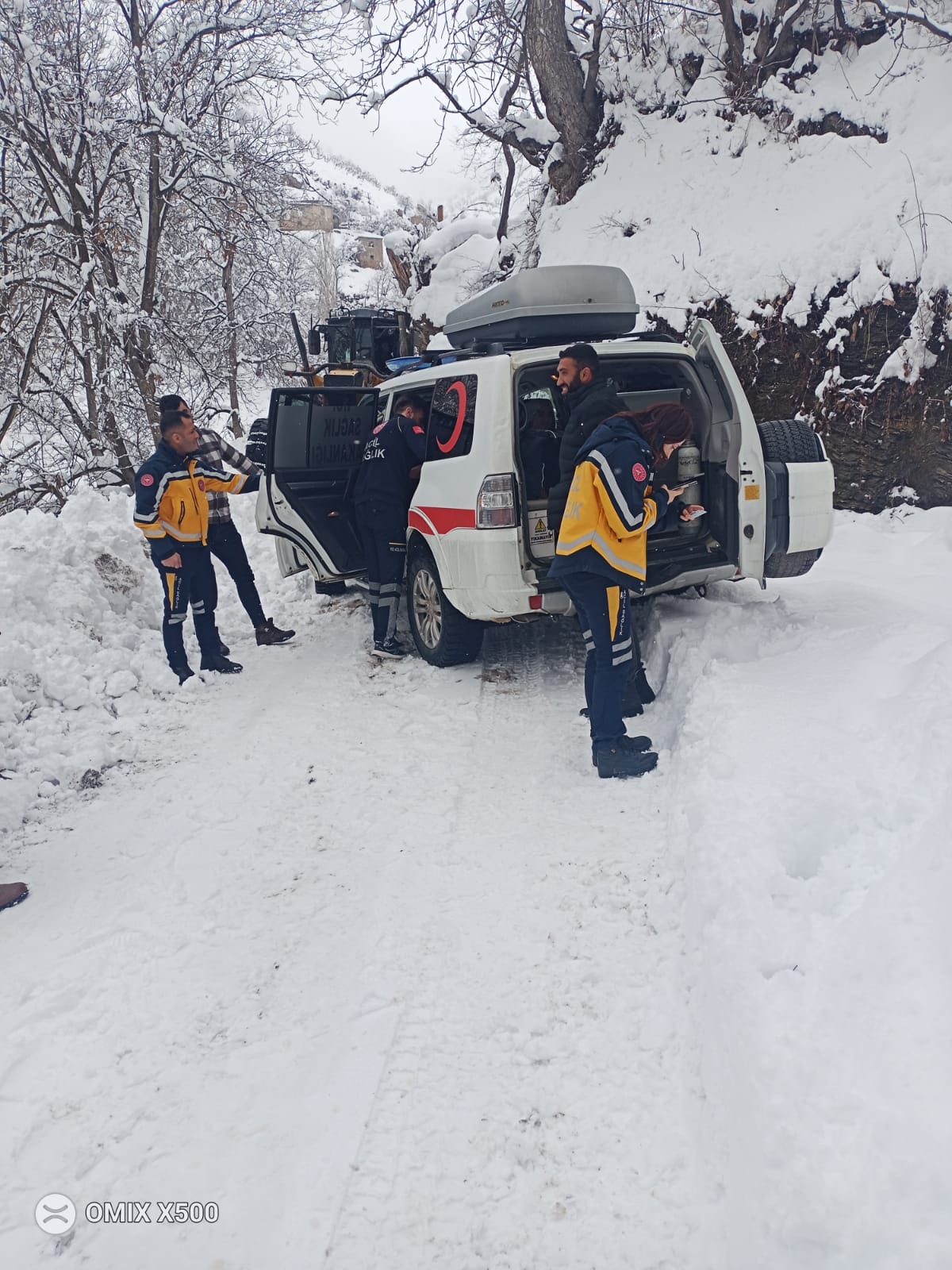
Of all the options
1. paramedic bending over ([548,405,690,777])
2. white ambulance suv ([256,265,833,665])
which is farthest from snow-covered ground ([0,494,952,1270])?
white ambulance suv ([256,265,833,665])

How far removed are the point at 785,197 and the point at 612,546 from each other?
324 inches

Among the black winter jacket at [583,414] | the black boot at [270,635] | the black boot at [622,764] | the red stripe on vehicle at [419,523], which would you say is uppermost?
the black winter jacket at [583,414]

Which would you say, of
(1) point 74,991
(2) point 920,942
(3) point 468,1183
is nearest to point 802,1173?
(2) point 920,942

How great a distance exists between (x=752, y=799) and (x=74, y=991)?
2.56 metres

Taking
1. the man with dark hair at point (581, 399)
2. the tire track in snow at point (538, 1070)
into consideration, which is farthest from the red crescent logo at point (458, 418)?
the tire track in snow at point (538, 1070)

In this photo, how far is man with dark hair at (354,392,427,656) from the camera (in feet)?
19.7

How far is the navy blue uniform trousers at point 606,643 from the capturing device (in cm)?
416

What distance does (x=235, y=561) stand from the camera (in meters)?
6.68

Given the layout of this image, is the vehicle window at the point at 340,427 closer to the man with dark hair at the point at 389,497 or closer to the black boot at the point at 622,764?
the man with dark hair at the point at 389,497

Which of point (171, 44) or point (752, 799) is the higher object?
point (171, 44)

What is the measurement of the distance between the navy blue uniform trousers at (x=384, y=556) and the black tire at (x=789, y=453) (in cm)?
255

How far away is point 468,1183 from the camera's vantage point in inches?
84.6

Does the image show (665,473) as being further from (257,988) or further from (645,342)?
(257,988)

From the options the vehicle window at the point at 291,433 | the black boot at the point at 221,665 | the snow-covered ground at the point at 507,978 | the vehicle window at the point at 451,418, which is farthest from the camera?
the vehicle window at the point at 291,433
